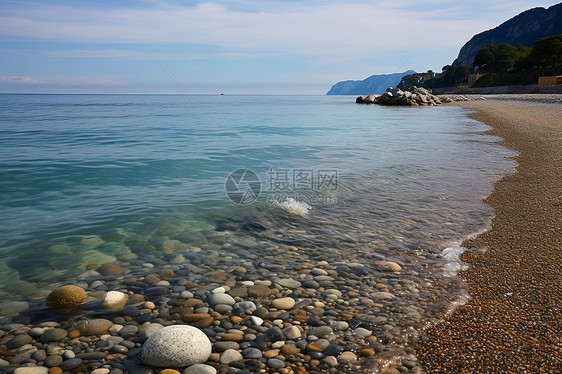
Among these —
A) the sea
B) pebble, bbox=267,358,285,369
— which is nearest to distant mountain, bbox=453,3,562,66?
the sea

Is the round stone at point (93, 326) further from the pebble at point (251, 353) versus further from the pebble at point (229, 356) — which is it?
the pebble at point (251, 353)

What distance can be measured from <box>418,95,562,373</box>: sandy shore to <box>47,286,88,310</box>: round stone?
3.45 metres

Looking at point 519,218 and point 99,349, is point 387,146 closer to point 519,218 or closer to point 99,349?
point 519,218

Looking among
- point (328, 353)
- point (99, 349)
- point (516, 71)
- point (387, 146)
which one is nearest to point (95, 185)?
point (99, 349)

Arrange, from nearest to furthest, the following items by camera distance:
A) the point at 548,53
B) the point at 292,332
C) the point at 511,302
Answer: the point at 292,332
the point at 511,302
the point at 548,53

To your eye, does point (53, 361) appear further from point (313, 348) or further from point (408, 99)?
point (408, 99)

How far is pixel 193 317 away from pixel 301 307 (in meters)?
1.09

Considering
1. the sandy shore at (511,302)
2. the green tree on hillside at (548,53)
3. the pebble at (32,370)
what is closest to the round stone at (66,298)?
the pebble at (32,370)

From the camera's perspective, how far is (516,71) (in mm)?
97125

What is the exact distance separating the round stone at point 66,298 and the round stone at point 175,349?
1.35m

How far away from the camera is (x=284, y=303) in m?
3.77

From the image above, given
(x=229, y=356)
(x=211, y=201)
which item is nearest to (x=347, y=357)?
(x=229, y=356)

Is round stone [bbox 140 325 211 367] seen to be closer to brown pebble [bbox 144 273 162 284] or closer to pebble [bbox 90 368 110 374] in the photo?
pebble [bbox 90 368 110 374]

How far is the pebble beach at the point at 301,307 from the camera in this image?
2879mm
